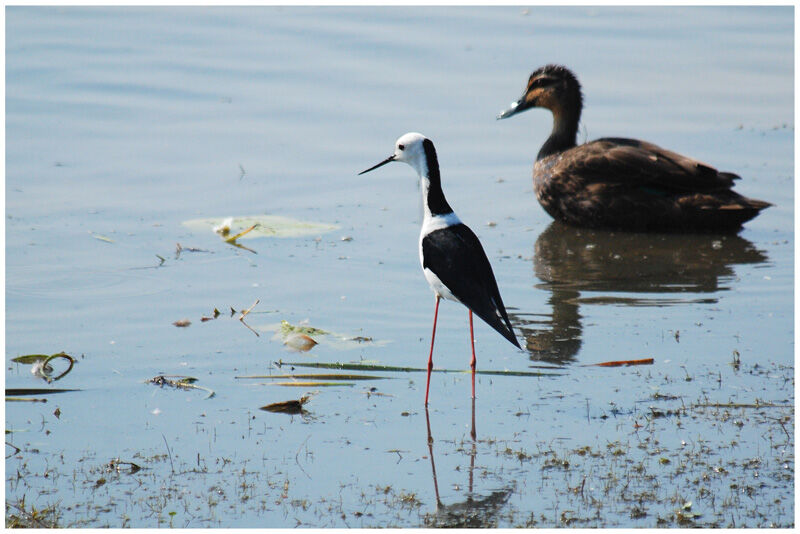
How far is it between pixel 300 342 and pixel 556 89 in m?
4.98

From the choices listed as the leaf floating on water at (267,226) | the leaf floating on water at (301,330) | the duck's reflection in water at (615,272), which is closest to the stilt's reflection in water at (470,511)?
the duck's reflection in water at (615,272)

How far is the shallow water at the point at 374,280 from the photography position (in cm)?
525

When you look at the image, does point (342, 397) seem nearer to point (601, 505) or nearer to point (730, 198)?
point (601, 505)

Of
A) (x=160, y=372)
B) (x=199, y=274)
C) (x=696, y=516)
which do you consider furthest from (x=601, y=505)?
(x=199, y=274)

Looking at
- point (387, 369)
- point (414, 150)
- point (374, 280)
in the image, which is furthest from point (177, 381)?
point (374, 280)

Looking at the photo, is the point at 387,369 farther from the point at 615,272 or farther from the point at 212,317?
the point at 615,272

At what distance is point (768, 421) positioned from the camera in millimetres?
5914

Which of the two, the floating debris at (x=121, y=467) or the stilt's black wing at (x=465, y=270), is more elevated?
the stilt's black wing at (x=465, y=270)

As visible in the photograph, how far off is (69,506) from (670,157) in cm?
662

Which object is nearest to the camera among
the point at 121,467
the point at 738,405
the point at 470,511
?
the point at 470,511

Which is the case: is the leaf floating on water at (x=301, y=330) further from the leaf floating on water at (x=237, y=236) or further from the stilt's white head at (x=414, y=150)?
the leaf floating on water at (x=237, y=236)

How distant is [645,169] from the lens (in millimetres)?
9938

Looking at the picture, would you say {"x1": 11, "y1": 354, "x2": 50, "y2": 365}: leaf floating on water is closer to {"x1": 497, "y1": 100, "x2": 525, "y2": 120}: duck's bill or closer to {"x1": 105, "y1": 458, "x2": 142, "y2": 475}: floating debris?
{"x1": 105, "y1": 458, "x2": 142, "y2": 475}: floating debris

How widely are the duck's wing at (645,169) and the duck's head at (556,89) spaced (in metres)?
0.96
